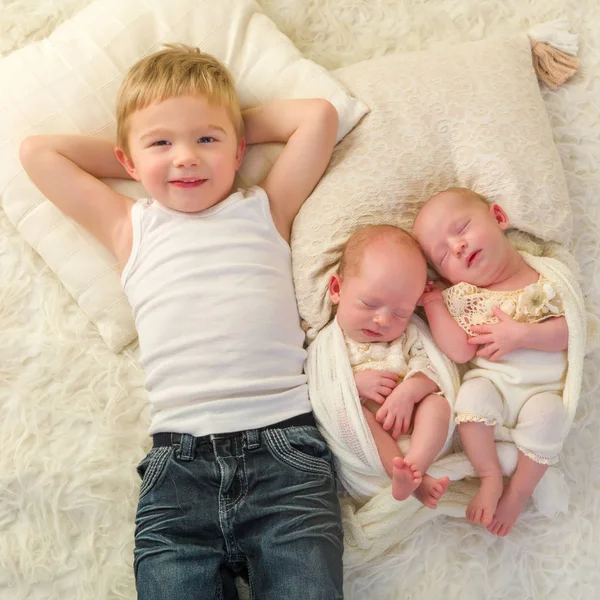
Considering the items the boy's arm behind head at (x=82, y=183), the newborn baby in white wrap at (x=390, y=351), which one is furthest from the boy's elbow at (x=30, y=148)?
the newborn baby in white wrap at (x=390, y=351)

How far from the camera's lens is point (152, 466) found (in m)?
1.23

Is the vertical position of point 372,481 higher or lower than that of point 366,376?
lower

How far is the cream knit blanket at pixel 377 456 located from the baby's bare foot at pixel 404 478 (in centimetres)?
7

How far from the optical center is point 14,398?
Result: 52.9 inches

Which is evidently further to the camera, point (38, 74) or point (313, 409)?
point (38, 74)

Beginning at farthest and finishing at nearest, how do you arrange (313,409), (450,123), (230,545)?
(450,123) < (313,409) < (230,545)

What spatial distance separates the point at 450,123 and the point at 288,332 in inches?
22.0

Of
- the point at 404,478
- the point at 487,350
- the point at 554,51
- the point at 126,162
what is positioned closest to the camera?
the point at 404,478

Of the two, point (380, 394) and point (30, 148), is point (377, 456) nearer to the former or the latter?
point (380, 394)

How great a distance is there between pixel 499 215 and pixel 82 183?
0.84m

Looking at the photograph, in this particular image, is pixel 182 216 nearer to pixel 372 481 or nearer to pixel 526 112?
pixel 372 481

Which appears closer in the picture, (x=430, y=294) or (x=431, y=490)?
(x=431, y=490)

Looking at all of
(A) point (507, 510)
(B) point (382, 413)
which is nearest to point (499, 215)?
(B) point (382, 413)

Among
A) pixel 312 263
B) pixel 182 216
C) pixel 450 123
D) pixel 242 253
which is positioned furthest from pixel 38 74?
pixel 450 123
